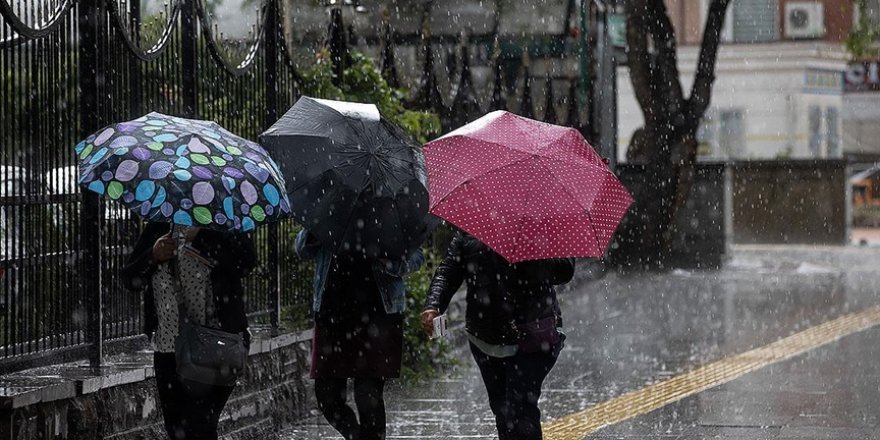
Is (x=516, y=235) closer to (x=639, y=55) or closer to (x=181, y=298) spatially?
(x=181, y=298)

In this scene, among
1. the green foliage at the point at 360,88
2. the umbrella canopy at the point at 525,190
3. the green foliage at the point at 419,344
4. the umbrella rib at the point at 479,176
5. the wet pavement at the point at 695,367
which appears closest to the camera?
the umbrella canopy at the point at 525,190

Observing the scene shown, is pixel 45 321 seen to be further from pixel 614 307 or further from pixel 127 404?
pixel 614 307

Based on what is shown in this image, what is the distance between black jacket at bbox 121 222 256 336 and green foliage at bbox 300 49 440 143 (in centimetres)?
415

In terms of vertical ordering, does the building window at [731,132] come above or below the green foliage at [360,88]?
below

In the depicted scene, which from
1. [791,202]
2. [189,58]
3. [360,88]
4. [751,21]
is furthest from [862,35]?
[751,21]

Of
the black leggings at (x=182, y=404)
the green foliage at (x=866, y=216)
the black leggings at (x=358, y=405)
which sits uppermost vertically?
the black leggings at (x=182, y=404)

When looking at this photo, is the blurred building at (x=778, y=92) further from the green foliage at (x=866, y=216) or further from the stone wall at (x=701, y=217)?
the stone wall at (x=701, y=217)

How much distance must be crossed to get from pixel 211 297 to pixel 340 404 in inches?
41.0

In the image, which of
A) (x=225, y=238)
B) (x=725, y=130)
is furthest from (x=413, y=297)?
(x=725, y=130)

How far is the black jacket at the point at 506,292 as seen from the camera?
653 cm

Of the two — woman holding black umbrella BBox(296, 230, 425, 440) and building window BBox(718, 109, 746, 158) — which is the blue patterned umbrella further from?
building window BBox(718, 109, 746, 158)

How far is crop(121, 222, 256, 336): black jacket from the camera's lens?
6.03m

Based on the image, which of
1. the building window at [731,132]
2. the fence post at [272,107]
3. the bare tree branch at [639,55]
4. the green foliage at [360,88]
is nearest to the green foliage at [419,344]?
the green foliage at [360,88]

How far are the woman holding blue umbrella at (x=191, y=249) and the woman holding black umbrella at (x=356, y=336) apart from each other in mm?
656
